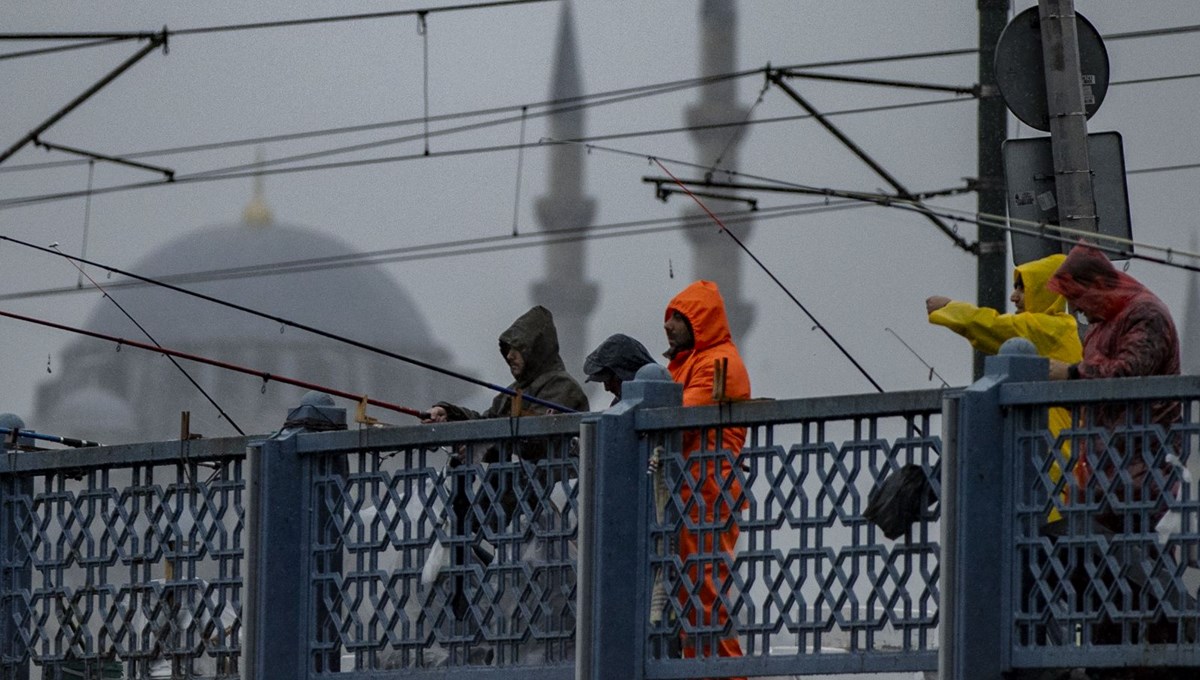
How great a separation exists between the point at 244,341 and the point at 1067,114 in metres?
78.4

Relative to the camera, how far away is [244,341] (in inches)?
3354

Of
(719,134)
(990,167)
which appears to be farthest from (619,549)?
(719,134)

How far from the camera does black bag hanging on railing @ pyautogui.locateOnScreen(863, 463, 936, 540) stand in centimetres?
581

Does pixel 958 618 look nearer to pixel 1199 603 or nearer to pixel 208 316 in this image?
pixel 1199 603

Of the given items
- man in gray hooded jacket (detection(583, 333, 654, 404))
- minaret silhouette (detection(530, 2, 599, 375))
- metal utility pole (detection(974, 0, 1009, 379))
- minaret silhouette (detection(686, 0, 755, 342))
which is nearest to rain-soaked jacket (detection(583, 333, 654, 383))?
man in gray hooded jacket (detection(583, 333, 654, 404))

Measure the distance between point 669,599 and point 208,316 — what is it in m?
82.0

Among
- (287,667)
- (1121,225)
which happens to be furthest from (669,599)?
(1121,225)

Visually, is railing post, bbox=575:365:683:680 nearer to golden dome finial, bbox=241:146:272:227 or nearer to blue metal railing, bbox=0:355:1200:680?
blue metal railing, bbox=0:355:1200:680

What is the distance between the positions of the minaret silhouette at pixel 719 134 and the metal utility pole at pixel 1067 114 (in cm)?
5765

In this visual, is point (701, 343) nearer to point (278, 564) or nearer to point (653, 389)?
point (653, 389)

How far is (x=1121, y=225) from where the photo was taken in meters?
7.96

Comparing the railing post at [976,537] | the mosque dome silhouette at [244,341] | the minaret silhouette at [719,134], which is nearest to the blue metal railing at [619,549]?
the railing post at [976,537]

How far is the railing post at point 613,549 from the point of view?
6.40 m

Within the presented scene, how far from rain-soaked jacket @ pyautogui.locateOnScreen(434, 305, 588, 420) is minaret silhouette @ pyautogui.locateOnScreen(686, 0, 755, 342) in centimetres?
5819
